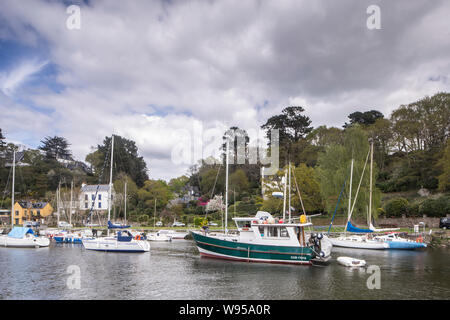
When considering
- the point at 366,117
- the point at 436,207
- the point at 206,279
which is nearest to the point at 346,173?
the point at 436,207

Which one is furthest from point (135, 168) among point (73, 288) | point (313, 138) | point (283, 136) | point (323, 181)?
point (73, 288)

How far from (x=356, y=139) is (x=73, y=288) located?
43.7 metres

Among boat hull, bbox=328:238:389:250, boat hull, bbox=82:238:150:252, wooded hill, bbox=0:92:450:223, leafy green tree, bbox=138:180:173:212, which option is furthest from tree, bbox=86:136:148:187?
boat hull, bbox=328:238:389:250

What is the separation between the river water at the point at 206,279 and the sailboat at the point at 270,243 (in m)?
0.81

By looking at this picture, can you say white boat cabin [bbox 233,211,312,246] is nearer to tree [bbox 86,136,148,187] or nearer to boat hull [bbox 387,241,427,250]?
Answer: boat hull [bbox 387,241,427,250]

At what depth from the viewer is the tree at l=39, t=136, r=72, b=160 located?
349ft

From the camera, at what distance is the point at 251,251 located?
28172 mm

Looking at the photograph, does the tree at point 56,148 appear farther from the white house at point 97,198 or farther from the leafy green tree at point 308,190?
the leafy green tree at point 308,190

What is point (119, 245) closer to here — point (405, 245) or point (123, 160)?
point (405, 245)

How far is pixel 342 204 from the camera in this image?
49000 mm

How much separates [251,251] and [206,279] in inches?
275

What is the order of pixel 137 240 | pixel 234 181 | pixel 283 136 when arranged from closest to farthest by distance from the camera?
pixel 137 240 < pixel 234 181 < pixel 283 136

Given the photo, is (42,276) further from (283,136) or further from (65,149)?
(65,149)

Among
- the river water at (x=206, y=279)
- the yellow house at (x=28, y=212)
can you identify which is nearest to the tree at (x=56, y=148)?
the yellow house at (x=28, y=212)
